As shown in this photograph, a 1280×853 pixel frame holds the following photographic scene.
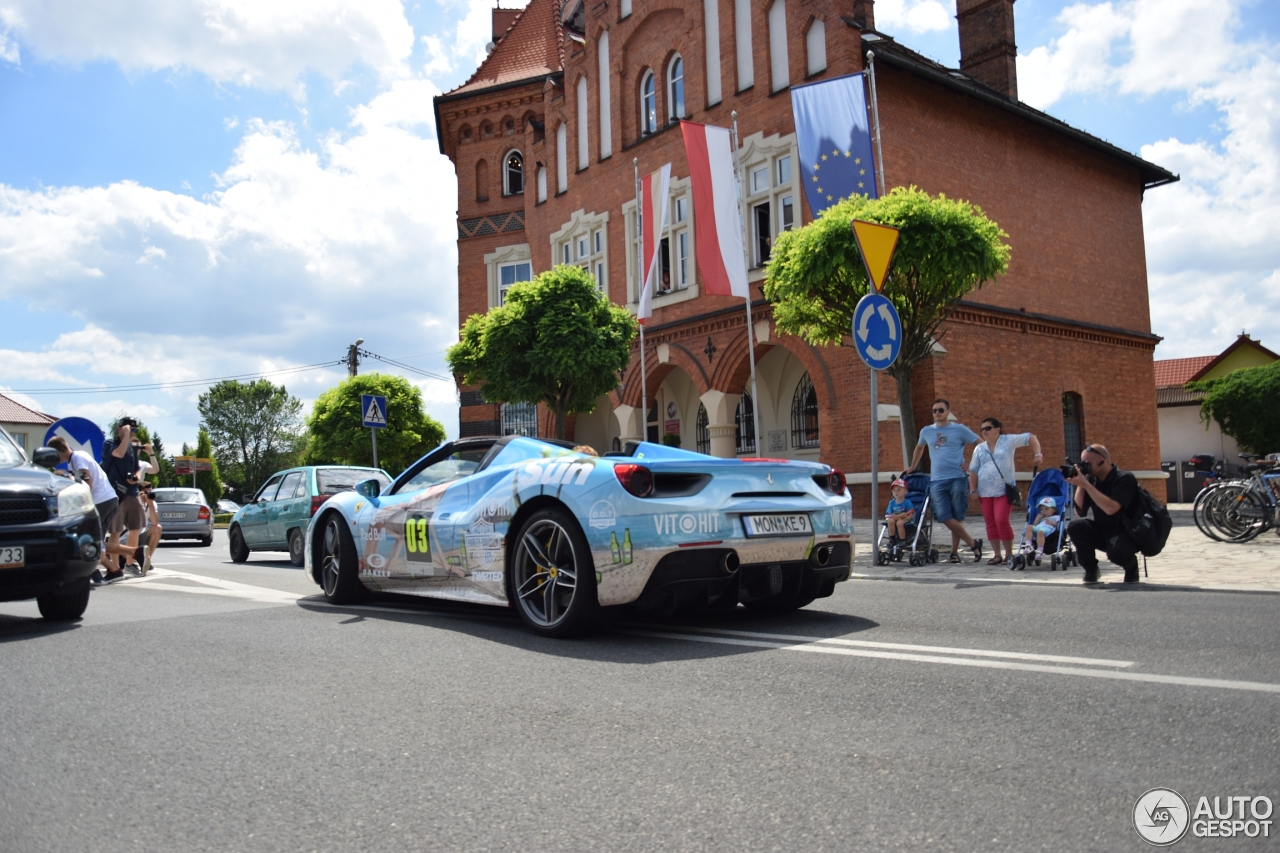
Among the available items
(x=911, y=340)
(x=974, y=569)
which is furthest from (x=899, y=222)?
(x=974, y=569)

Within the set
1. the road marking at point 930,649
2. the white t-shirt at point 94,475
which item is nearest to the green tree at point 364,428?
the white t-shirt at point 94,475

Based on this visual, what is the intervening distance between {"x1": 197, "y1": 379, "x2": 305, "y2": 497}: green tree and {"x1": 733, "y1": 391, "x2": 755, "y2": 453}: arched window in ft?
282

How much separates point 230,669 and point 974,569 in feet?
24.6

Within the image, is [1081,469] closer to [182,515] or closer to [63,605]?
[63,605]

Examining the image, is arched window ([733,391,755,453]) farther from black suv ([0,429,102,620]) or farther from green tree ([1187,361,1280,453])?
green tree ([1187,361,1280,453])

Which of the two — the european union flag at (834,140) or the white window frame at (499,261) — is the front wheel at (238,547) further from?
the white window frame at (499,261)

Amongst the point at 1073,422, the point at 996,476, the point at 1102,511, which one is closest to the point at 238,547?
the point at 996,476

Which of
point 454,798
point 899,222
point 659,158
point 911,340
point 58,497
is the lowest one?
point 454,798

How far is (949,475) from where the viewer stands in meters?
10.7

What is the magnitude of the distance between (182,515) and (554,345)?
9.45 meters

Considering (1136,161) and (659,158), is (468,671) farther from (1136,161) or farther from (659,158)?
(1136,161)

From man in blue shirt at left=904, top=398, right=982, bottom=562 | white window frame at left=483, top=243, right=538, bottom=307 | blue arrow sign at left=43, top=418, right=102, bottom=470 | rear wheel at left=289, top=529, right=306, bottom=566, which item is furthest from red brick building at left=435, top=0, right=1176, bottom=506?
blue arrow sign at left=43, top=418, right=102, bottom=470

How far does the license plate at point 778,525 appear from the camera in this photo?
18.1ft

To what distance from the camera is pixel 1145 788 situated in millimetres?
2670
